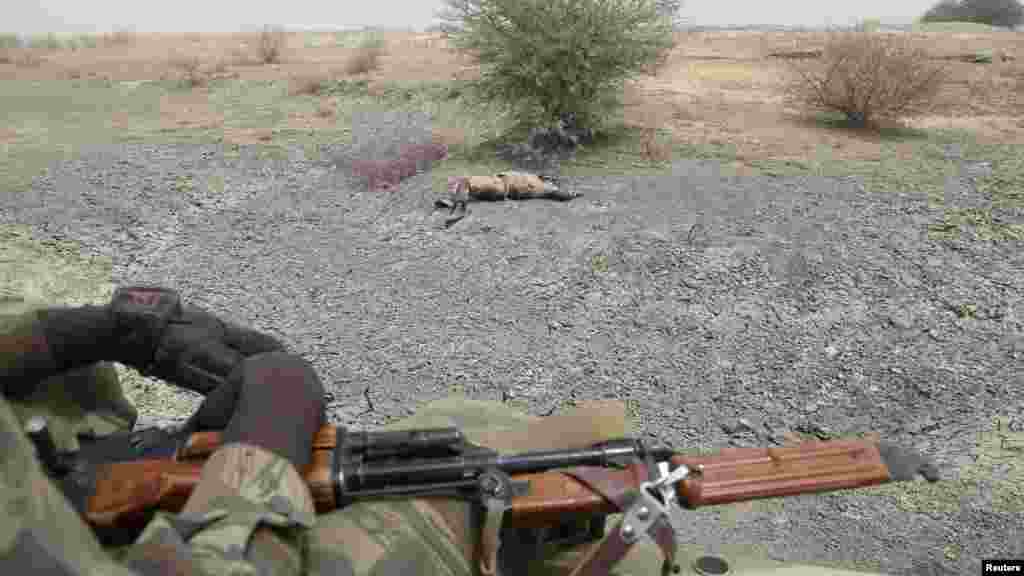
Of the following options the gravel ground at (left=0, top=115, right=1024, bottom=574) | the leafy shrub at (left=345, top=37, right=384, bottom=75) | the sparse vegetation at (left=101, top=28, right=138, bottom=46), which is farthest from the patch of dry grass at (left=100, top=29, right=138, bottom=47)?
the gravel ground at (left=0, top=115, right=1024, bottom=574)

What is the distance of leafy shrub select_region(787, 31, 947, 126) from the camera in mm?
9500

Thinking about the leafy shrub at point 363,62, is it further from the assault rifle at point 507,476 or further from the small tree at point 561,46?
the assault rifle at point 507,476

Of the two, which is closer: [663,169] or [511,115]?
[663,169]

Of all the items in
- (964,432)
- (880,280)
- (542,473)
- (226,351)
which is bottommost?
(964,432)

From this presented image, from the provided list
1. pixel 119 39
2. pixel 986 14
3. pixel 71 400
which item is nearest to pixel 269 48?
pixel 119 39

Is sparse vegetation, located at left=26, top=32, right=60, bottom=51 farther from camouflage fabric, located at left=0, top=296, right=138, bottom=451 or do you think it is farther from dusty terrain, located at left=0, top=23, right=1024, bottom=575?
camouflage fabric, located at left=0, top=296, right=138, bottom=451

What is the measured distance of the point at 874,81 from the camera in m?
9.50

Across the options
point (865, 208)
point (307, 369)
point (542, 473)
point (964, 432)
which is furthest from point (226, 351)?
point (865, 208)

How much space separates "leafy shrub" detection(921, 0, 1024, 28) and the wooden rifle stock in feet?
100

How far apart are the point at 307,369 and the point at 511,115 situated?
8.71 metres

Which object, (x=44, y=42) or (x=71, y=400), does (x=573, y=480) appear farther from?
(x=44, y=42)

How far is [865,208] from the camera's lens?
7.05 m

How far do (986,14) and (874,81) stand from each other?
78.5 feet

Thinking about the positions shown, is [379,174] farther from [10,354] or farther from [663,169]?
[10,354]
